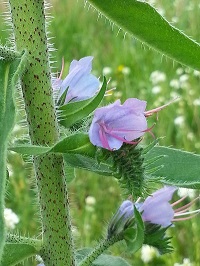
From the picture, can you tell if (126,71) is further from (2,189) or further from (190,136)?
(2,189)

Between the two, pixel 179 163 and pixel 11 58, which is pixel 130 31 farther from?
pixel 179 163

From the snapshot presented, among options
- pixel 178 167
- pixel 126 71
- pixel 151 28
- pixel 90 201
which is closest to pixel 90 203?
pixel 90 201

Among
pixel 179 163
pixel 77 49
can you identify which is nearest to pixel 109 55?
pixel 77 49

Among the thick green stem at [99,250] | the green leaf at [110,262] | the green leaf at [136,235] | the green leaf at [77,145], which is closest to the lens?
the green leaf at [77,145]

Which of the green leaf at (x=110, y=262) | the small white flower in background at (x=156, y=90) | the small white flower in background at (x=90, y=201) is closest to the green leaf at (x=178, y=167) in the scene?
the green leaf at (x=110, y=262)

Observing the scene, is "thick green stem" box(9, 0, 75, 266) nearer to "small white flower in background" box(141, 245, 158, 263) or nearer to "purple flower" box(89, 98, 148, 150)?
"purple flower" box(89, 98, 148, 150)

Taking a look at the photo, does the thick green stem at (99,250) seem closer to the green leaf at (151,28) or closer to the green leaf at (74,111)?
the green leaf at (74,111)
